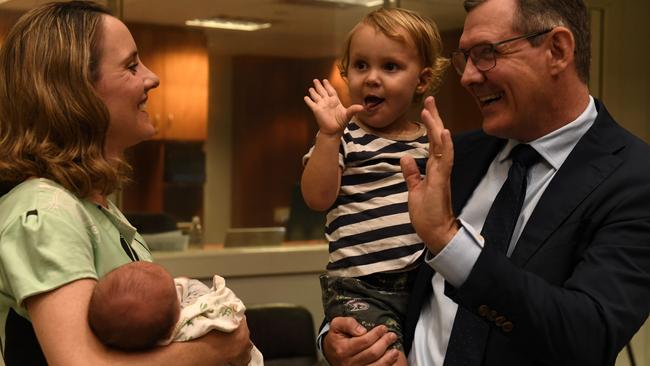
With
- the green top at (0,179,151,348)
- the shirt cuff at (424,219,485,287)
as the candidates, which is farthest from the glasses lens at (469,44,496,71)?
the green top at (0,179,151,348)

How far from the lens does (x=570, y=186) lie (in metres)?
1.94

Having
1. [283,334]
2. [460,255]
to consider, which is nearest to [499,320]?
[460,255]

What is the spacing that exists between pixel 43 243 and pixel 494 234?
1009 mm

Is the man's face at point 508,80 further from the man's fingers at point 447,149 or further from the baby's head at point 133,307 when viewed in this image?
the baby's head at point 133,307

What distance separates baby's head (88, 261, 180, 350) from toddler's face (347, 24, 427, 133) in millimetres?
877

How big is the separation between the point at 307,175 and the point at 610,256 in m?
0.80

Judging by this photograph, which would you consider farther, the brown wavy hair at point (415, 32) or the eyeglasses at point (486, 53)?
the brown wavy hair at point (415, 32)

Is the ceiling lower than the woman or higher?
lower

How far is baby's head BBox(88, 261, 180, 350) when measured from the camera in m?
1.60

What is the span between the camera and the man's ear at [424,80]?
2.42 m

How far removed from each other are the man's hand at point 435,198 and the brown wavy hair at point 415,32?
1.87 feet

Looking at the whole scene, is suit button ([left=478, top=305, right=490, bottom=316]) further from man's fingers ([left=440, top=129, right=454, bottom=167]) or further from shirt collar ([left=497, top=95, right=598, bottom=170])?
shirt collar ([left=497, top=95, right=598, bottom=170])

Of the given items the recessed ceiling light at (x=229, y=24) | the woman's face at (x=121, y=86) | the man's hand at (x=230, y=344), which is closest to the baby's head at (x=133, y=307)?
the man's hand at (x=230, y=344)

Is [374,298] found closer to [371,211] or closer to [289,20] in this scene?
[371,211]
